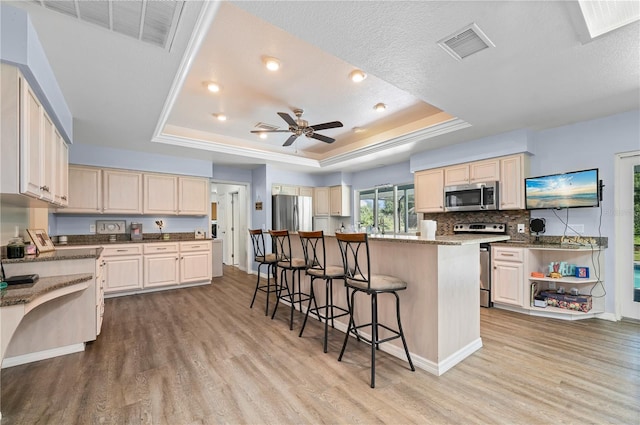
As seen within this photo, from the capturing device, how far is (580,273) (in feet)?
11.9

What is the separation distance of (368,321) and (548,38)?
2.76m

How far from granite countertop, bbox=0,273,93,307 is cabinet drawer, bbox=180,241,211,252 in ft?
8.50

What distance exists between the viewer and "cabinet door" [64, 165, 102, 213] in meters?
4.48

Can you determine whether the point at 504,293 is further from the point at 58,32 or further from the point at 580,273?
the point at 58,32

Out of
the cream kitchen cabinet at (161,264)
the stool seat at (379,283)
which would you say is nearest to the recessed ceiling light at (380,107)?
the stool seat at (379,283)

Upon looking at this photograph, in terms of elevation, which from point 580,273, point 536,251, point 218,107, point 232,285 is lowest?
point 232,285

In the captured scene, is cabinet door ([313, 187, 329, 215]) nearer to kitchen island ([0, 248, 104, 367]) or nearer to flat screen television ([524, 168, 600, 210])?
flat screen television ([524, 168, 600, 210])

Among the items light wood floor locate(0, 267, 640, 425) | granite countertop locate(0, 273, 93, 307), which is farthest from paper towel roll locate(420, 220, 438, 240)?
granite countertop locate(0, 273, 93, 307)

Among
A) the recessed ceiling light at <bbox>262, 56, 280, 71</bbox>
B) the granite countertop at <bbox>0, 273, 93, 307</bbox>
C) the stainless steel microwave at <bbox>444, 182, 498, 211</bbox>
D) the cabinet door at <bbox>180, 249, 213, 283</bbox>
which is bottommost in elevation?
the cabinet door at <bbox>180, 249, 213, 283</bbox>

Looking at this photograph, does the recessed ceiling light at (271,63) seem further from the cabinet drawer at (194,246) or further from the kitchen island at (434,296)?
the cabinet drawer at (194,246)

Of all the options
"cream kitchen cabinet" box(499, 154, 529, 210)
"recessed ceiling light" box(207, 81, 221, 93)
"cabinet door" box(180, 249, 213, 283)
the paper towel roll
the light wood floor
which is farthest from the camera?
"cabinet door" box(180, 249, 213, 283)

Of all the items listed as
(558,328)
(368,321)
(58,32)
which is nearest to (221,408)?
(368,321)

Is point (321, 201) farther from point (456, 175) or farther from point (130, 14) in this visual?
point (130, 14)

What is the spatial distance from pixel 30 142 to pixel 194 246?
3526 mm
